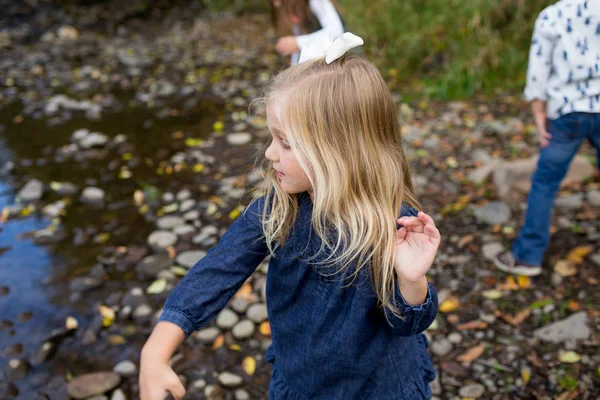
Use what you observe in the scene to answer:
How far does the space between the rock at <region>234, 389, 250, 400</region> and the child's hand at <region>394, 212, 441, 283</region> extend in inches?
63.0

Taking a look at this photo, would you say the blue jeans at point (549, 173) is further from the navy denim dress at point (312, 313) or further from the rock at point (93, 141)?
the rock at point (93, 141)

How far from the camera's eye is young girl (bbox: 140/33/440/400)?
59.7 inches

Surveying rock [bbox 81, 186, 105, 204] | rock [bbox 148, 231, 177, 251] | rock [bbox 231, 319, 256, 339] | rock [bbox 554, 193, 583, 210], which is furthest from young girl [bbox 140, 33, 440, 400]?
rock [bbox 81, 186, 105, 204]

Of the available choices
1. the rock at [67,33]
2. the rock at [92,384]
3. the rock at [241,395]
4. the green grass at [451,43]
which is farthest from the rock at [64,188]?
the rock at [67,33]

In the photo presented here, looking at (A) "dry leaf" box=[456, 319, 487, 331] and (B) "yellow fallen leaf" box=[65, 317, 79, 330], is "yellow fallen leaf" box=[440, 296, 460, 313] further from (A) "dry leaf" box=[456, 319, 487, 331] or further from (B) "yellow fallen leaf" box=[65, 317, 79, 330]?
(B) "yellow fallen leaf" box=[65, 317, 79, 330]

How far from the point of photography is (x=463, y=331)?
3090mm

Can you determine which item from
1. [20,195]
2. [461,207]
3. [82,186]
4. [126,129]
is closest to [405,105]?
[461,207]

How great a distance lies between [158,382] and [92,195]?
342cm

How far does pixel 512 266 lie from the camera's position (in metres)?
3.44

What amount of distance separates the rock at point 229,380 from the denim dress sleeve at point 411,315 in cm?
150

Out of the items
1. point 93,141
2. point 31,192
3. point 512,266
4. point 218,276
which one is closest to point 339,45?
point 218,276

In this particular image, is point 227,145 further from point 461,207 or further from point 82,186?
point 461,207

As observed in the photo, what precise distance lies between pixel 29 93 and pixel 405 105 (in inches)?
189

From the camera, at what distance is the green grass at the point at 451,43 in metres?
6.05
